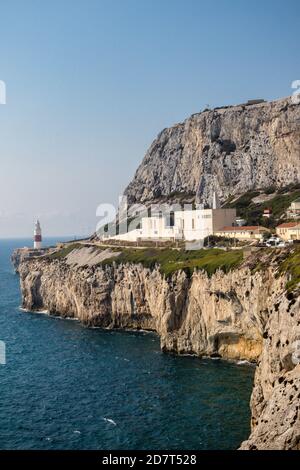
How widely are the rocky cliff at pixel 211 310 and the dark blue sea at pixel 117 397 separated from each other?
12.7 feet

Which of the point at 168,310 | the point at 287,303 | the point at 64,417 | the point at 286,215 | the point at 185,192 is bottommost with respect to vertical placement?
the point at 64,417

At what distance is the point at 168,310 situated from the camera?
71.8 metres

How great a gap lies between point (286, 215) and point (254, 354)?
187 ft

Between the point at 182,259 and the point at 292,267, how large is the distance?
3623 centimetres

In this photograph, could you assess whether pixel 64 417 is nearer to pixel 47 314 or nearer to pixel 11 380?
pixel 11 380

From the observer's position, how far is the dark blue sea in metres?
39.5

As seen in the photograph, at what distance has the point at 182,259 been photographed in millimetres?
84938

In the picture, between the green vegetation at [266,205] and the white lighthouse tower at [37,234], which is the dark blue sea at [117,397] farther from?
the white lighthouse tower at [37,234]

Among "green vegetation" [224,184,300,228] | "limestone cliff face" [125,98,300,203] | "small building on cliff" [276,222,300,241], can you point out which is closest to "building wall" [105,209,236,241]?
"green vegetation" [224,184,300,228]

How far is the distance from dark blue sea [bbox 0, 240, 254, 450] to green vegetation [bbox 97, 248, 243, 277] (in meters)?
11.8

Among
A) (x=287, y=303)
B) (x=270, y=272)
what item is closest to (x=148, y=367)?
(x=270, y=272)

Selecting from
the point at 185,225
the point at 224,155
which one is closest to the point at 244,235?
the point at 185,225

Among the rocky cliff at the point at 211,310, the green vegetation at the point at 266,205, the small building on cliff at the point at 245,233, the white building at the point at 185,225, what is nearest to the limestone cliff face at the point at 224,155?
the green vegetation at the point at 266,205

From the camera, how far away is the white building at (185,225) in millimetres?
105750
